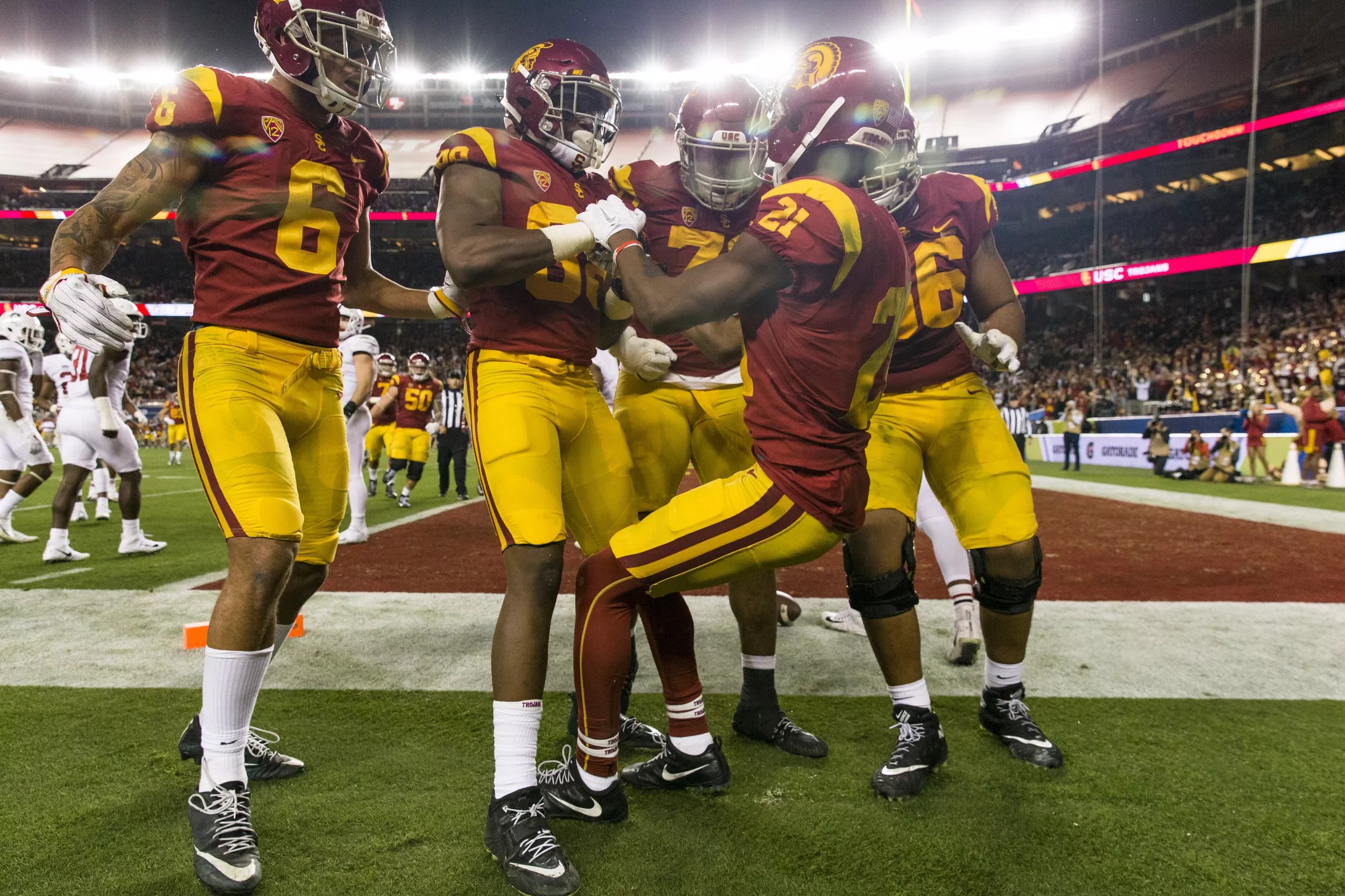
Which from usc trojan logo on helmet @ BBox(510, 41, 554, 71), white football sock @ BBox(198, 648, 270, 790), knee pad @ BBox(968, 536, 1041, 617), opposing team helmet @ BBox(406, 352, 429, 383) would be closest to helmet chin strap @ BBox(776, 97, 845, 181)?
usc trojan logo on helmet @ BBox(510, 41, 554, 71)

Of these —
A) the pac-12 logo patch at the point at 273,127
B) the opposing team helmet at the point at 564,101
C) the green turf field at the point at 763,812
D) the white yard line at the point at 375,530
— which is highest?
the opposing team helmet at the point at 564,101

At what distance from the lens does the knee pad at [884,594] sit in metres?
2.57

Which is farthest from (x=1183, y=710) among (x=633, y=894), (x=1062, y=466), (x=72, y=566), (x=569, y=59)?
(x=1062, y=466)

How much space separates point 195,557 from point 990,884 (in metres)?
6.53

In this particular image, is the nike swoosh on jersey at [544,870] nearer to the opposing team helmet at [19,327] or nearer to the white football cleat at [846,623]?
the white football cleat at [846,623]

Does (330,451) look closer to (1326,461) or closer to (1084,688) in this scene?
(1084,688)

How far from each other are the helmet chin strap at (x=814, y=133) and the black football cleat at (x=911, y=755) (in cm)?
171

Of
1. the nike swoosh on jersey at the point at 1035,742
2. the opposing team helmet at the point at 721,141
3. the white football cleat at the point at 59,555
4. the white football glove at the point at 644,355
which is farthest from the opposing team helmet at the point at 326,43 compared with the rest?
the white football cleat at the point at 59,555

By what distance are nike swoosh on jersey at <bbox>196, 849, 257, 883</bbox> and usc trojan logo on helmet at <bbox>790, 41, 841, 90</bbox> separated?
2377 millimetres

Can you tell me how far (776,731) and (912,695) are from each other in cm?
47

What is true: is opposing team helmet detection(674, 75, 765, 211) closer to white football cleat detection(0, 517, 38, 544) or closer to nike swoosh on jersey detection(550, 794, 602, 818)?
nike swoosh on jersey detection(550, 794, 602, 818)

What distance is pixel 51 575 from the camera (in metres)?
5.68

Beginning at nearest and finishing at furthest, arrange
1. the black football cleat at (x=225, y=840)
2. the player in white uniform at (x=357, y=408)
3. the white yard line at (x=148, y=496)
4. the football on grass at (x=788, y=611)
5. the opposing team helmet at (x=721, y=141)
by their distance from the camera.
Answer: the black football cleat at (x=225, y=840) < the opposing team helmet at (x=721, y=141) < the football on grass at (x=788, y=611) < the player in white uniform at (x=357, y=408) < the white yard line at (x=148, y=496)

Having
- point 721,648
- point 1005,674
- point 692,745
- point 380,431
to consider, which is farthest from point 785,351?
point 380,431
